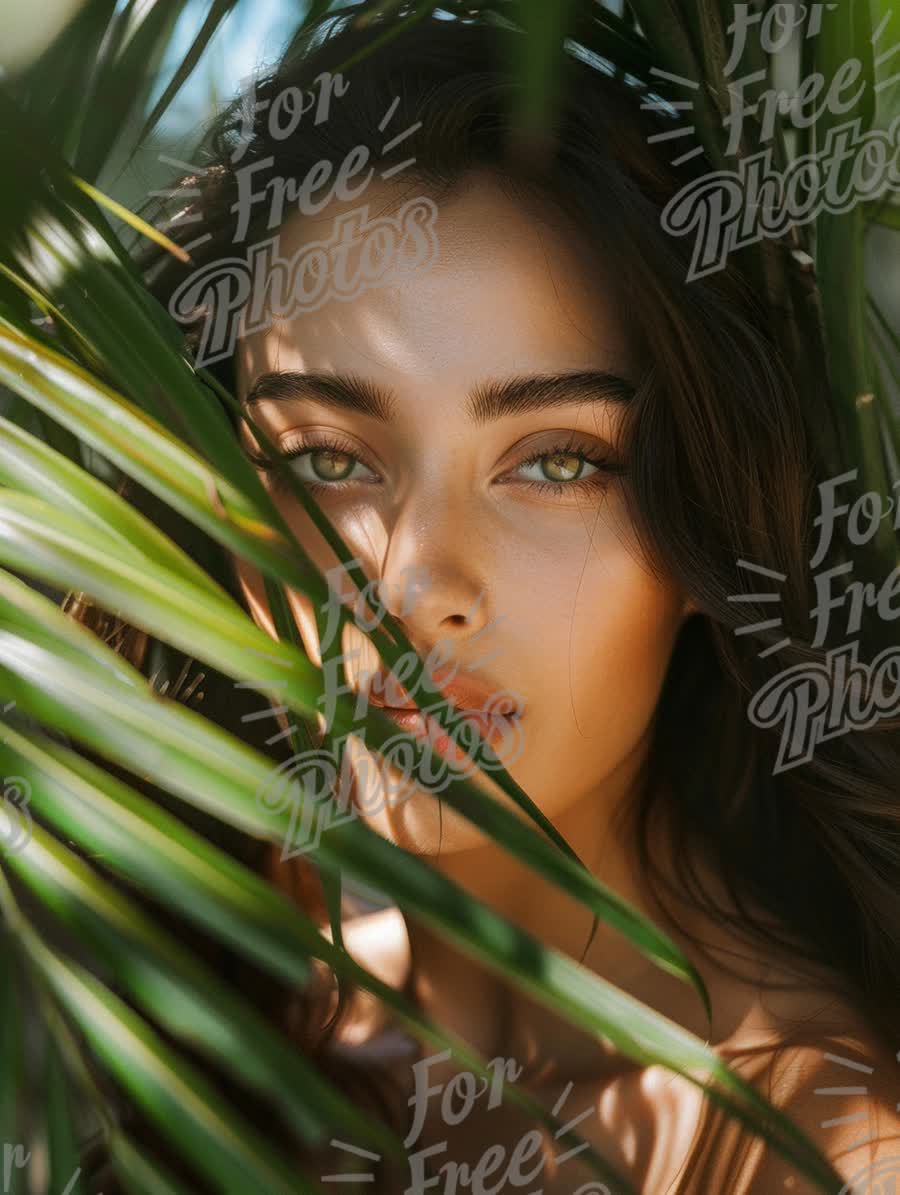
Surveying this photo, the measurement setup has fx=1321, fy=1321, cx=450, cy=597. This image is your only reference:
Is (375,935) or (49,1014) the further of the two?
(375,935)

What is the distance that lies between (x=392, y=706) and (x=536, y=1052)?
14.0 inches

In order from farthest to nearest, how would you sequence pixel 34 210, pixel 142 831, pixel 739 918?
pixel 739 918 → pixel 34 210 → pixel 142 831

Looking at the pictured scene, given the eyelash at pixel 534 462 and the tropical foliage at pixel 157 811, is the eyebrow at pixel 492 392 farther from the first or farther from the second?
the tropical foliage at pixel 157 811

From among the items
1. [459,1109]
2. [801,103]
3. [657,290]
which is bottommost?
[459,1109]

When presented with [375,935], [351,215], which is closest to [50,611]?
[351,215]

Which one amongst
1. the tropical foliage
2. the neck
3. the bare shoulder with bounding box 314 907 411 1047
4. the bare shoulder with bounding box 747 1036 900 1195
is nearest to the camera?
the tropical foliage

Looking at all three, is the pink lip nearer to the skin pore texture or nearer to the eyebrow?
the skin pore texture

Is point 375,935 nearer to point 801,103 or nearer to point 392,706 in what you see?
point 392,706

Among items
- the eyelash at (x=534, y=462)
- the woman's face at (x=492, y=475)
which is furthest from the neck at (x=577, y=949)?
the eyelash at (x=534, y=462)

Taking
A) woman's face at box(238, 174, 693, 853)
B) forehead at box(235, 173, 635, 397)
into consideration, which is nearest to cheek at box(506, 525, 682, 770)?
woman's face at box(238, 174, 693, 853)

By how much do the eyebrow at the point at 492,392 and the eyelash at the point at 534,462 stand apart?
0.03 meters

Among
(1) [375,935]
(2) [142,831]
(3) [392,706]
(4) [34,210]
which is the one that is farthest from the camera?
(1) [375,935]

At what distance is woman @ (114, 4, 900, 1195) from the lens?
0.80 metres

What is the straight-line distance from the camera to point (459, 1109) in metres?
0.98
